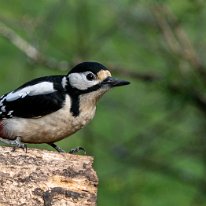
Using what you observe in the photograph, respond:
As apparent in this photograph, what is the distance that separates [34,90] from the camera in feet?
24.3

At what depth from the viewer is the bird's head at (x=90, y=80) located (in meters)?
7.29

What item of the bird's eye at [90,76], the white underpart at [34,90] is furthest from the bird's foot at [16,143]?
the bird's eye at [90,76]

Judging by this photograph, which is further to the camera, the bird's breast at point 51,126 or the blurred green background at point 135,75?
the blurred green background at point 135,75

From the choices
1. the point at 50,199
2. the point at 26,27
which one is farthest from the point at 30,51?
the point at 50,199

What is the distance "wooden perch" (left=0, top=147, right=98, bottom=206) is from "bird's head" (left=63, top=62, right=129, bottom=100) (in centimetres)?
99

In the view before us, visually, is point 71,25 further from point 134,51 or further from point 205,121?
point 205,121

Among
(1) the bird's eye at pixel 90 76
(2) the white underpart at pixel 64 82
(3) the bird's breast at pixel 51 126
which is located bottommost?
(3) the bird's breast at pixel 51 126

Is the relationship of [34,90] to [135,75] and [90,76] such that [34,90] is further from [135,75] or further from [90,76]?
[135,75]

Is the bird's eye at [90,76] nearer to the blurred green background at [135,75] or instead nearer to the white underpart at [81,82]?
the white underpart at [81,82]

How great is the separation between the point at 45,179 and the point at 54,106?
111cm

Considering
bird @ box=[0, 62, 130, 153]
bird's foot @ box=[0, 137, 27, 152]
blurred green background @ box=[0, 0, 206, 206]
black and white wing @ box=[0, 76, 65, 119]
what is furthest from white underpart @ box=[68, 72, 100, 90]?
blurred green background @ box=[0, 0, 206, 206]

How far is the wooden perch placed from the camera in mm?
6074

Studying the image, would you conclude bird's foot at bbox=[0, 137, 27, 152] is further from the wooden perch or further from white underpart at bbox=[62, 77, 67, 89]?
white underpart at bbox=[62, 77, 67, 89]

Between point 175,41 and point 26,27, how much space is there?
1.80m
